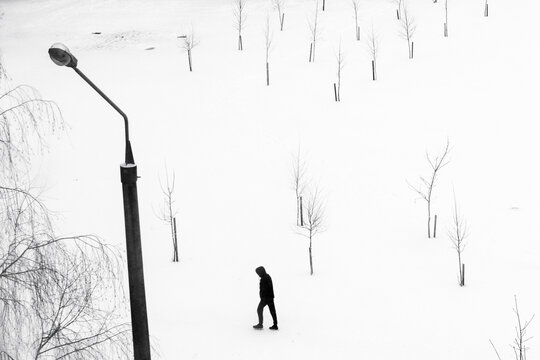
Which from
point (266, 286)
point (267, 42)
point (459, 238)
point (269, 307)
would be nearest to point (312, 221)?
point (459, 238)

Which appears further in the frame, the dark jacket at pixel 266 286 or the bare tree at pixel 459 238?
the bare tree at pixel 459 238

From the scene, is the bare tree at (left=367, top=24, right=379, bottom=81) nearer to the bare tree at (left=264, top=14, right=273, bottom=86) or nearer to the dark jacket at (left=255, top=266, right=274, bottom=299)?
the bare tree at (left=264, top=14, right=273, bottom=86)

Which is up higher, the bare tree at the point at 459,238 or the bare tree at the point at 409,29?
the bare tree at the point at 409,29

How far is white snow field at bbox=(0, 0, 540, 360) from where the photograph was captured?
13.2 meters

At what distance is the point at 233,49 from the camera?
3281 centimetres

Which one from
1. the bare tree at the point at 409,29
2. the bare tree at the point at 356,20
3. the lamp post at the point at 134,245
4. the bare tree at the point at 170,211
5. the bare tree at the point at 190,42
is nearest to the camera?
the lamp post at the point at 134,245

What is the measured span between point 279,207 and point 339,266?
158 inches

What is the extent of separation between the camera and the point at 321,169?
21469 millimetres

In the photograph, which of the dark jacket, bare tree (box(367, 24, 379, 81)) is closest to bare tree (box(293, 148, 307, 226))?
the dark jacket

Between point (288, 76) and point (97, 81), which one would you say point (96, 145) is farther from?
point (288, 76)

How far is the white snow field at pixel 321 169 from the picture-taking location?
13.2 metres

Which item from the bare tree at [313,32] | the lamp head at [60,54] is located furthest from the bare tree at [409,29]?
the lamp head at [60,54]

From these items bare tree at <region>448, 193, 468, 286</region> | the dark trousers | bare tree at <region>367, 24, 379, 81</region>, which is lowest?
the dark trousers

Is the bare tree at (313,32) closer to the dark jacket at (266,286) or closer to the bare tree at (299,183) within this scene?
the bare tree at (299,183)
